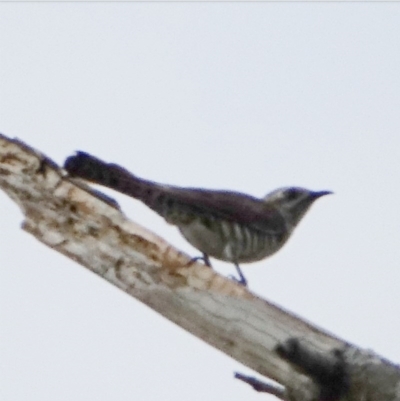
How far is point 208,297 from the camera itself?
228 inches

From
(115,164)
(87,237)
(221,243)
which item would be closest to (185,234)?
(221,243)

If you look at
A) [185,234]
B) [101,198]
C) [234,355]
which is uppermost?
[185,234]

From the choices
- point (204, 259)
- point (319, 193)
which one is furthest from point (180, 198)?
point (319, 193)

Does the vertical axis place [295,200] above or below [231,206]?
above

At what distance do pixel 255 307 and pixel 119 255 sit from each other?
0.71 meters

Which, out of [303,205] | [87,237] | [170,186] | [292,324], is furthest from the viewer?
[303,205]

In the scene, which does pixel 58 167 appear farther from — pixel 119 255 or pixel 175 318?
pixel 175 318

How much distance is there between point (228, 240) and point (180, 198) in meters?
0.70

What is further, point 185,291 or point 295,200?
point 295,200

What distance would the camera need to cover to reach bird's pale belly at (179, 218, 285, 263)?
7426mm

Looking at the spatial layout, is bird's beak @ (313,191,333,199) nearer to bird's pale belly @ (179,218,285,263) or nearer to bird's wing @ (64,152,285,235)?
bird's wing @ (64,152,285,235)

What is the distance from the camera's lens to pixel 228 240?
7.60 metres

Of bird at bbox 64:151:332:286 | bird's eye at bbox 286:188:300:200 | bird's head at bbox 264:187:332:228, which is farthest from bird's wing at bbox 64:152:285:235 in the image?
bird's eye at bbox 286:188:300:200

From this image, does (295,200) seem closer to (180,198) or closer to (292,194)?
(292,194)
